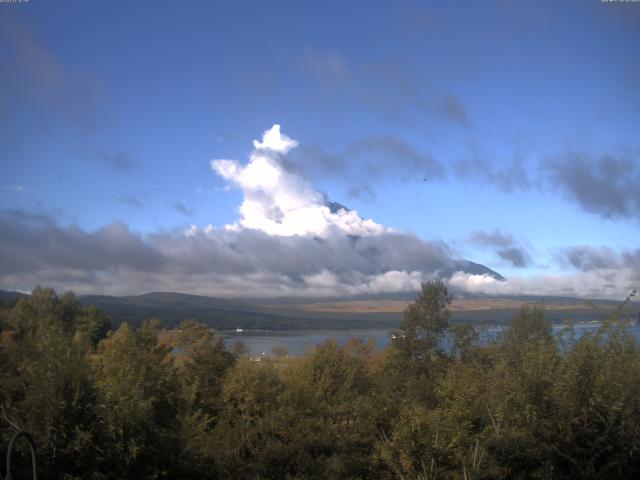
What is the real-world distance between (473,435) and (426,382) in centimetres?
2812

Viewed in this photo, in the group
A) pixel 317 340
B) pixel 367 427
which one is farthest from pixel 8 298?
pixel 367 427

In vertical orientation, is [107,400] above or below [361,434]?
above

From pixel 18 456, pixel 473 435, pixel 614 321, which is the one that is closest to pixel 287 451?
pixel 473 435

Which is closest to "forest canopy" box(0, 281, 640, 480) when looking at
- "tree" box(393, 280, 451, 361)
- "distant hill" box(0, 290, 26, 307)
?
"tree" box(393, 280, 451, 361)

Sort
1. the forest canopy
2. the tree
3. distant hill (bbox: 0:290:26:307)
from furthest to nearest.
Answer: distant hill (bbox: 0:290:26:307) → the tree → the forest canopy

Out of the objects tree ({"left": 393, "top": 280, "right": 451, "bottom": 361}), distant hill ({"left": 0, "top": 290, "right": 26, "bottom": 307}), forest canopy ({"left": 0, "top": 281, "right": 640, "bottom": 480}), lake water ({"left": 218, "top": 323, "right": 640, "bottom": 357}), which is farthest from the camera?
distant hill ({"left": 0, "top": 290, "right": 26, "bottom": 307})

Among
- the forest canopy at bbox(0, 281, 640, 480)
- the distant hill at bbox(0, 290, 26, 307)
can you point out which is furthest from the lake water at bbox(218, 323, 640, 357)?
the distant hill at bbox(0, 290, 26, 307)

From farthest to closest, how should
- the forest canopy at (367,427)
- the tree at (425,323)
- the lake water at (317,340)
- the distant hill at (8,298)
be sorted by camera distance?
the distant hill at (8,298) < the tree at (425,323) < the lake water at (317,340) < the forest canopy at (367,427)

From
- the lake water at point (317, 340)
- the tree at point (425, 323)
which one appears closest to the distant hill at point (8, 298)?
the lake water at point (317, 340)

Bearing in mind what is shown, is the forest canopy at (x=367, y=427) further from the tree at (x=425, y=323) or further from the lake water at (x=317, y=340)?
the tree at (x=425, y=323)

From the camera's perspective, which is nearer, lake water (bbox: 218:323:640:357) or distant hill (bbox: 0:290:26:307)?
lake water (bbox: 218:323:640:357)

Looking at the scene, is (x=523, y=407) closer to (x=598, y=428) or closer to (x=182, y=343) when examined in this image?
(x=598, y=428)

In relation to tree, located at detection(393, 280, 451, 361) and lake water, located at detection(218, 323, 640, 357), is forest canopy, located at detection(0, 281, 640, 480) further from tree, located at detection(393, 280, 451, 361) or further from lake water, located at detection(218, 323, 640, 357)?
tree, located at detection(393, 280, 451, 361)

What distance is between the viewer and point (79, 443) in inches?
501
